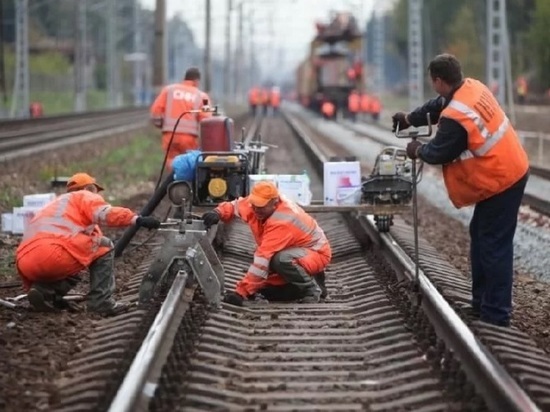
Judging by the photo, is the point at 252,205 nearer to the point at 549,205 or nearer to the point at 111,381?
the point at 111,381

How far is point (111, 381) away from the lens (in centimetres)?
570

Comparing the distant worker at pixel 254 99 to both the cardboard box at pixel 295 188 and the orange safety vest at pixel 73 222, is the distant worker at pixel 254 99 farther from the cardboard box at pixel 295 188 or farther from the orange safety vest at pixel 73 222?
the orange safety vest at pixel 73 222

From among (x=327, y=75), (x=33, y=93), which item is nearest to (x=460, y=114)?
(x=327, y=75)

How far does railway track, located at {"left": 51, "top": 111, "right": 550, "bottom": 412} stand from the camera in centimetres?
569

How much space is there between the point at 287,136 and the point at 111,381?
32.6 m

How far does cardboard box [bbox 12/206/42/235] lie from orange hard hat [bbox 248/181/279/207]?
407 centimetres

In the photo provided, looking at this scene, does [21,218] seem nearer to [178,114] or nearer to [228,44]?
[178,114]

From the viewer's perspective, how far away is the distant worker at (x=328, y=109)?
5572 cm

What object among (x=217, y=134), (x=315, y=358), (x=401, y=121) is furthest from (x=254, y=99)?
(x=315, y=358)

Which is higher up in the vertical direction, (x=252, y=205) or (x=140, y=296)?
(x=252, y=205)

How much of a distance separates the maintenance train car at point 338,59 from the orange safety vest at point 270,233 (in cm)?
4603

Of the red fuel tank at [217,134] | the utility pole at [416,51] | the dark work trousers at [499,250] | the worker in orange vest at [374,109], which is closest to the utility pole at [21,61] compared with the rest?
the utility pole at [416,51]

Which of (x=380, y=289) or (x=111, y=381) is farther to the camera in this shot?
(x=380, y=289)

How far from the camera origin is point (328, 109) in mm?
55719
